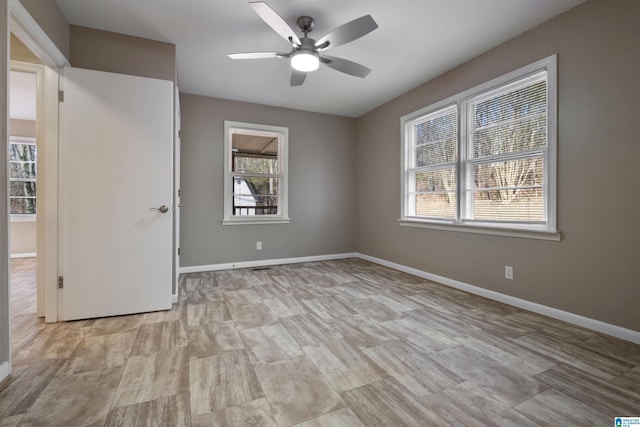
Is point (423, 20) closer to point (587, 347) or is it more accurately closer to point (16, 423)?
Answer: point (587, 347)

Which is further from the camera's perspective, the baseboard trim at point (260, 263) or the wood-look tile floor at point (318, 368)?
the baseboard trim at point (260, 263)

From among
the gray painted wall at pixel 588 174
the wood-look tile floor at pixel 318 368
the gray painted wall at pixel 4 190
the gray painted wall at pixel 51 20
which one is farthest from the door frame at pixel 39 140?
the gray painted wall at pixel 588 174

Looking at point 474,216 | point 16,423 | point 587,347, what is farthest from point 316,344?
point 474,216

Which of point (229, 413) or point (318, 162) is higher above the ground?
point (318, 162)

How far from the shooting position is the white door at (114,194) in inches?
94.0

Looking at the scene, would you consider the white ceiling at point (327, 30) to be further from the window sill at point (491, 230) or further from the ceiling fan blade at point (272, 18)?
the window sill at point (491, 230)

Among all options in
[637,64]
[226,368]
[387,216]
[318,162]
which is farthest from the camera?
[318,162]

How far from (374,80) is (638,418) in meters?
3.71

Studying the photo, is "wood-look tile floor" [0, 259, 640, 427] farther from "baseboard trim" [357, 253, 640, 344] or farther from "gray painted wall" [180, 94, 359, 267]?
"gray painted wall" [180, 94, 359, 267]

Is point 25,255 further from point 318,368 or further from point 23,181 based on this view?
point 318,368

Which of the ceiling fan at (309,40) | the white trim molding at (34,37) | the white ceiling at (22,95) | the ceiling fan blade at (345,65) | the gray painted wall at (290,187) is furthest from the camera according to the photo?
the gray painted wall at (290,187)

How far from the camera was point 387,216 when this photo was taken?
4590 millimetres

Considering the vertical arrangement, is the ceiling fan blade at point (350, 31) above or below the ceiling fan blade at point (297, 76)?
above

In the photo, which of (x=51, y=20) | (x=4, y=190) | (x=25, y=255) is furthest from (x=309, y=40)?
(x=25, y=255)
